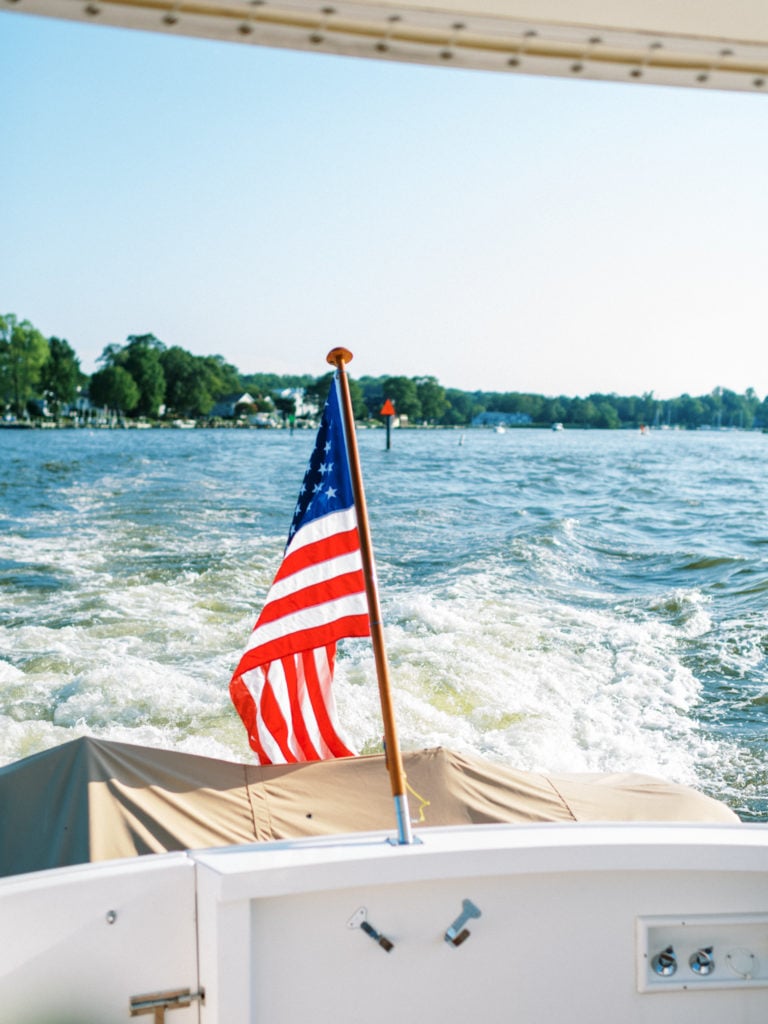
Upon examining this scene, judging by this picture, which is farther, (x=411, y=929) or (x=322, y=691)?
(x=322, y=691)

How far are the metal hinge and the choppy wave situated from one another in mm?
3823

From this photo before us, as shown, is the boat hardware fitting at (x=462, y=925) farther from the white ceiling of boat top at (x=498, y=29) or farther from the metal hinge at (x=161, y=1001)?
the white ceiling of boat top at (x=498, y=29)

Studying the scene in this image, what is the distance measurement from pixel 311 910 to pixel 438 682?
16.9 feet

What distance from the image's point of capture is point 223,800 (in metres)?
2.46

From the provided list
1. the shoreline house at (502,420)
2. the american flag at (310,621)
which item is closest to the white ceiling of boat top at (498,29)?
the american flag at (310,621)

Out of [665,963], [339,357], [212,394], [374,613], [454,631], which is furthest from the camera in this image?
[212,394]

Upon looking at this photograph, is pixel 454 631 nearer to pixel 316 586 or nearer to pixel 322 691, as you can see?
pixel 322 691

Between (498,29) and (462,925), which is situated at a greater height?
(498,29)

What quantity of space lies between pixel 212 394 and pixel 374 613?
9554 cm

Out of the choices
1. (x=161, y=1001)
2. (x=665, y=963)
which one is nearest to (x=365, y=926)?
(x=161, y=1001)

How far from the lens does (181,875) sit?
60.7 inches

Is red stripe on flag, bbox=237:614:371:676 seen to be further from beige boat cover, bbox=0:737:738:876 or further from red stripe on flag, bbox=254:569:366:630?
beige boat cover, bbox=0:737:738:876

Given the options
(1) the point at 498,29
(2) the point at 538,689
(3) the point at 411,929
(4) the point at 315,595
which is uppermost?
(1) the point at 498,29

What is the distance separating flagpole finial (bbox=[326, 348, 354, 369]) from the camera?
2109 mm
